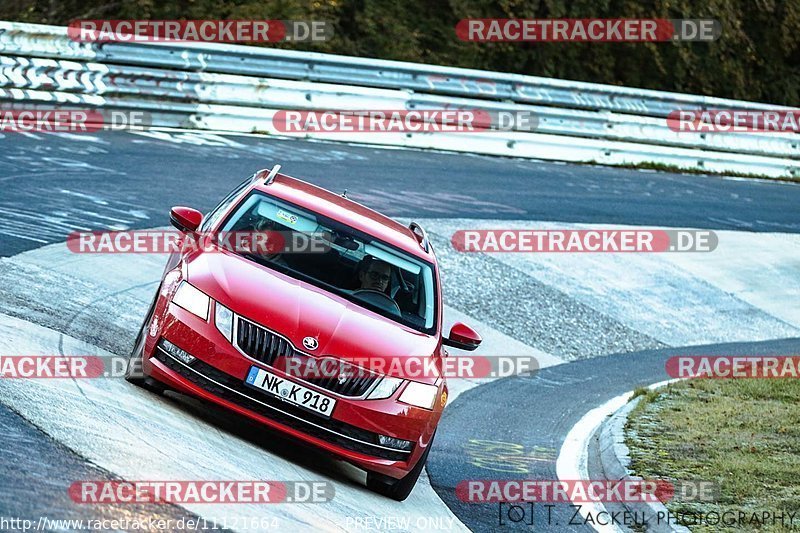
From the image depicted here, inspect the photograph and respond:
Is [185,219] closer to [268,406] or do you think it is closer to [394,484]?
[268,406]

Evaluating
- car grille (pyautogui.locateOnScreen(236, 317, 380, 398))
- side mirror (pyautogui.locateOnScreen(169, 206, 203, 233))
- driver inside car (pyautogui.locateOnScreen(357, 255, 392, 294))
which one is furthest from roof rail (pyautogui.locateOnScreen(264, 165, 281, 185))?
car grille (pyautogui.locateOnScreen(236, 317, 380, 398))

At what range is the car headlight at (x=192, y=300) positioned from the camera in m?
7.55

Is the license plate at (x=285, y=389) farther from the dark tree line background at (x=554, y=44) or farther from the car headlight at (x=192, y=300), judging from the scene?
the dark tree line background at (x=554, y=44)

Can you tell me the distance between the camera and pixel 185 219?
8.69m

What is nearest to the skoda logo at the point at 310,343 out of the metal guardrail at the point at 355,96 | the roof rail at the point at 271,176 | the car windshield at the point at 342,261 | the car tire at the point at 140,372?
the car windshield at the point at 342,261

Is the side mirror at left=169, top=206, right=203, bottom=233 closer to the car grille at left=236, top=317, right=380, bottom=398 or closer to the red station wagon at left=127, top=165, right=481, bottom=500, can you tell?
the red station wagon at left=127, top=165, right=481, bottom=500

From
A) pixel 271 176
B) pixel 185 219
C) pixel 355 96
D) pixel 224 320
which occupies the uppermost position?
pixel 355 96

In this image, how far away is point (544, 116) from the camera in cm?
2067

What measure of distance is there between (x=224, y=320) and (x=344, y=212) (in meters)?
1.85

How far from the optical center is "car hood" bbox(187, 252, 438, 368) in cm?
752

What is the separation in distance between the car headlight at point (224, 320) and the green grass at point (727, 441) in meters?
3.09

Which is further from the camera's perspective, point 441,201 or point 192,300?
point 441,201

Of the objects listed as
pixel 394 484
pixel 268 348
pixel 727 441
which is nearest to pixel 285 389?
pixel 268 348

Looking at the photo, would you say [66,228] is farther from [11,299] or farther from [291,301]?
[291,301]
